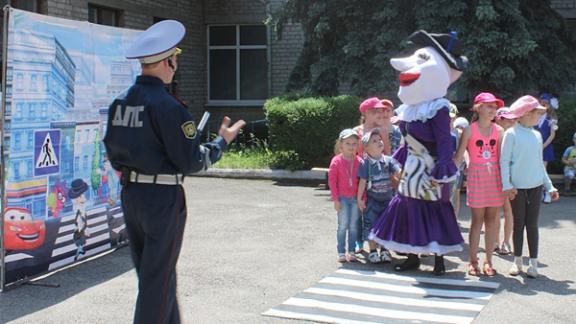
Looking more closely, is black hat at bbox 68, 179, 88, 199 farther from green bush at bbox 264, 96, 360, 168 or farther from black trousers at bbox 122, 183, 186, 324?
green bush at bbox 264, 96, 360, 168

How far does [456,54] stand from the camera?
6.66 m

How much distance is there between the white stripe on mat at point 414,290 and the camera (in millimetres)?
5984

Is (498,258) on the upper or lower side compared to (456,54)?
lower

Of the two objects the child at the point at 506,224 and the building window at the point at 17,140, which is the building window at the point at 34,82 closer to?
the building window at the point at 17,140

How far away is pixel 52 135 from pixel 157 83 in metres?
2.69

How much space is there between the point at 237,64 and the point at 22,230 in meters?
13.7

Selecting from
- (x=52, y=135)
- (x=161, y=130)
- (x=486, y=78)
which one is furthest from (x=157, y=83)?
(x=486, y=78)

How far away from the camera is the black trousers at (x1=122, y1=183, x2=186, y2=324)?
13.5ft

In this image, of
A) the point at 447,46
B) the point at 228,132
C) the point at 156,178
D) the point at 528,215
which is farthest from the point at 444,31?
the point at 156,178

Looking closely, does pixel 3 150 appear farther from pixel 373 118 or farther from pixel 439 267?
pixel 439 267

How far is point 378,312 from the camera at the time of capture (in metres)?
5.58

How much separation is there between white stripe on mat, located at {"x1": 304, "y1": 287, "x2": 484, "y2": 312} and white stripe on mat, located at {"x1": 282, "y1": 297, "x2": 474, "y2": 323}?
0.21 m

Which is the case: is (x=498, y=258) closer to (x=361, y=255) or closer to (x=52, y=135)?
(x=361, y=255)

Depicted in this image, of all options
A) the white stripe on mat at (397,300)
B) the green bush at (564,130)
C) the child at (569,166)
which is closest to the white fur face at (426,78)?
the white stripe on mat at (397,300)
